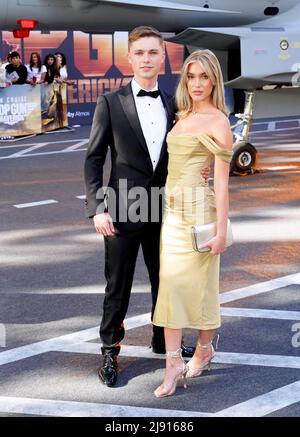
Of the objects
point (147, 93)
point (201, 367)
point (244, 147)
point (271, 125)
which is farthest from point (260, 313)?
point (271, 125)

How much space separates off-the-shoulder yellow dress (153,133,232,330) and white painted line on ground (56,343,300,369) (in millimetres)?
489

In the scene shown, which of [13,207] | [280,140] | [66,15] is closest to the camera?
[13,207]

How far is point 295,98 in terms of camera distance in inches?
436

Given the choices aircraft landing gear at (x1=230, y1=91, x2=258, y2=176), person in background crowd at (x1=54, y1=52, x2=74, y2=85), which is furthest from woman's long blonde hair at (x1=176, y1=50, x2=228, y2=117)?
person in background crowd at (x1=54, y1=52, x2=74, y2=85)

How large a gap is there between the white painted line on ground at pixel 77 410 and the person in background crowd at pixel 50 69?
510 inches

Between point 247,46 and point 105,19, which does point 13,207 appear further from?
point 247,46

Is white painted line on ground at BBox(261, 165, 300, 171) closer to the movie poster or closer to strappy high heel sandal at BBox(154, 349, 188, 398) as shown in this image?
the movie poster

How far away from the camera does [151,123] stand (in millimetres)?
4492

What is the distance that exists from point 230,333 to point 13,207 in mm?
4585

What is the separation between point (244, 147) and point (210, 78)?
258 inches

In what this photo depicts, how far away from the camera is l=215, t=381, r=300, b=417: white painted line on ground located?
4.14m

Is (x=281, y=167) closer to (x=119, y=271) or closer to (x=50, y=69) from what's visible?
(x=50, y=69)

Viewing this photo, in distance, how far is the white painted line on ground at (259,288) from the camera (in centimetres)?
605
